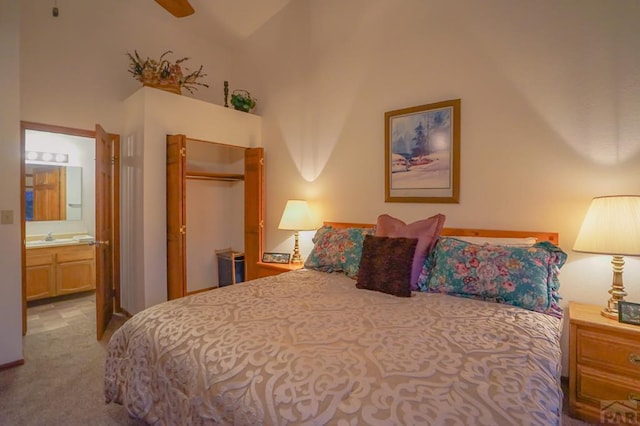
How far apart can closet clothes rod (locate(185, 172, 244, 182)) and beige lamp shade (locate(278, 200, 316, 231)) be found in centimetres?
131

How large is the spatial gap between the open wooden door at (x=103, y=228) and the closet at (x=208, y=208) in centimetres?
55

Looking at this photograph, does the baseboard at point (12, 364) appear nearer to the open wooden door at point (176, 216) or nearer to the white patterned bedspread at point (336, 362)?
the open wooden door at point (176, 216)

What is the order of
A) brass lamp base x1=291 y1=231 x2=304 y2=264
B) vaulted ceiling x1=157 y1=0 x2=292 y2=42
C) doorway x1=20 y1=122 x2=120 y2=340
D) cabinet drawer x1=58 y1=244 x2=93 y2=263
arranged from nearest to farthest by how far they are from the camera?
doorway x1=20 y1=122 x2=120 y2=340 < brass lamp base x1=291 y1=231 x2=304 y2=264 < vaulted ceiling x1=157 y1=0 x2=292 y2=42 < cabinet drawer x1=58 y1=244 x2=93 y2=263

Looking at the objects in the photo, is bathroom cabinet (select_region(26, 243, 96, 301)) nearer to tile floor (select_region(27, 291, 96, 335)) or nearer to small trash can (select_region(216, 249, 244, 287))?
tile floor (select_region(27, 291, 96, 335))

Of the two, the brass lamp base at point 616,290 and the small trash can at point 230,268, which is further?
the small trash can at point 230,268

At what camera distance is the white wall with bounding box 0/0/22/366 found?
2.22 metres

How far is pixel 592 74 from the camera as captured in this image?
6.38 ft

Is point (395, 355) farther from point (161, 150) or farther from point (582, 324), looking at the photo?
point (161, 150)

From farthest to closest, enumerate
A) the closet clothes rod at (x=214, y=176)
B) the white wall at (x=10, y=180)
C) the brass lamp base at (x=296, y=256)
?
the closet clothes rod at (x=214, y=176) < the brass lamp base at (x=296, y=256) < the white wall at (x=10, y=180)

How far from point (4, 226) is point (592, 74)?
4.15 m

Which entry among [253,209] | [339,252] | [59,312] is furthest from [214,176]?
[59,312]

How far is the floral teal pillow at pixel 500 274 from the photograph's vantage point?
5.58 ft

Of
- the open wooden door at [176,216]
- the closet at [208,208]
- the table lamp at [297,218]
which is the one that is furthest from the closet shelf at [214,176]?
the table lamp at [297,218]

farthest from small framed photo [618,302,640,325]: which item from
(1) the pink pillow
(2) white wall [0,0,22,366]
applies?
(2) white wall [0,0,22,366]
